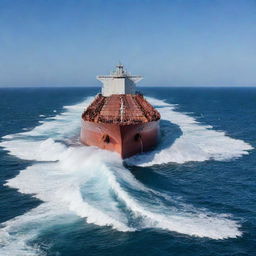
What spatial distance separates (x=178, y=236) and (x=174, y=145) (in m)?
27.6

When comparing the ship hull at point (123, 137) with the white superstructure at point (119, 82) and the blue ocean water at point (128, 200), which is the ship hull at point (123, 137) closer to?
the blue ocean water at point (128, 200)

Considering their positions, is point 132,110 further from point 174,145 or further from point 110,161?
point 110,161

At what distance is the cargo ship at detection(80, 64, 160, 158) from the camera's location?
4494 centimetres

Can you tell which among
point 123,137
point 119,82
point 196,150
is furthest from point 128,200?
point 119,82

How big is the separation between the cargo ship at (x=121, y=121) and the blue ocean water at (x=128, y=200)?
5.75 feet

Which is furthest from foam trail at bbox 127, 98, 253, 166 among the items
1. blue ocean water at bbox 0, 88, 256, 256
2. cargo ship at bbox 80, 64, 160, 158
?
cargo ship at bbox 80, 64, 160, 158

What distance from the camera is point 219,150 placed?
175ft

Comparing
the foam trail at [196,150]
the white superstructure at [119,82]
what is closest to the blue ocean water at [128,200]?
the foam trail at [196,150]

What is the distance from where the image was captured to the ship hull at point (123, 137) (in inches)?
1747

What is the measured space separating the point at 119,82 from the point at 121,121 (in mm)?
13550

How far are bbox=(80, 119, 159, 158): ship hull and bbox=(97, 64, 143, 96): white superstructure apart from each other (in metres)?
9.87

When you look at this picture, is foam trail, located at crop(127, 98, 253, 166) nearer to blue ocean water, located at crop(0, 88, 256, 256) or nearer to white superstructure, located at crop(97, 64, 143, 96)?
blue ocean water, located at crop(0, 88, 256, 256)

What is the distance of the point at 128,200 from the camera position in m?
30.1

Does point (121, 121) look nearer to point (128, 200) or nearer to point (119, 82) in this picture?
point (119, 82)
